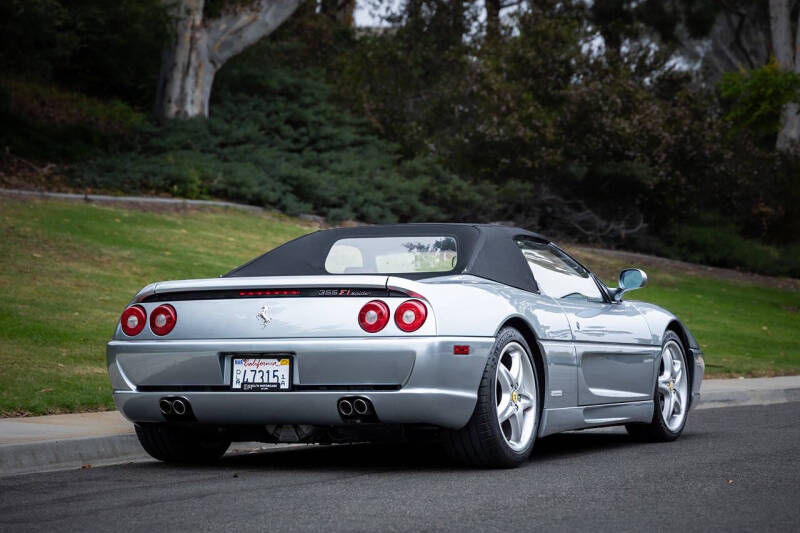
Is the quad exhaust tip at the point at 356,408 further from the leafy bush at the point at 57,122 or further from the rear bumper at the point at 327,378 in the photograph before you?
the leafy bush at the point at 57,122

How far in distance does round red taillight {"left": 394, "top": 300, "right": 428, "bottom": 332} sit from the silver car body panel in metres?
0.03

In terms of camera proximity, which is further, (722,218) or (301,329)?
(722,218)

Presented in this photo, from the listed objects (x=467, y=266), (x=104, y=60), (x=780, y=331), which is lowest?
(x=780, y=331)

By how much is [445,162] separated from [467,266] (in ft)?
80.1

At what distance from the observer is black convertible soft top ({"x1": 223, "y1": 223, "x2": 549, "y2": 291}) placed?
22.7 feet

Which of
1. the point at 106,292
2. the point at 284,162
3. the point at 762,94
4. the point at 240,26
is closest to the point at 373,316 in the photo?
the point at 106,292

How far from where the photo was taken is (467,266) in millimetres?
6797

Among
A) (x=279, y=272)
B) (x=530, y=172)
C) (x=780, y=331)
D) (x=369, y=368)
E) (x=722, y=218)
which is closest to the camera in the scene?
(x=369, y=368)

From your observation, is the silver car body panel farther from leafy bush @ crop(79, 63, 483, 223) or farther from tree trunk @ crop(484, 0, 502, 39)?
tree trunk @ crop(484, 0, 502, 39)

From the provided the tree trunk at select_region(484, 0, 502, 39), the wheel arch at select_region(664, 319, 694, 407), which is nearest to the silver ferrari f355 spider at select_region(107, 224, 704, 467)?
the wheel arch at select_region(664, 319, 694, 407)

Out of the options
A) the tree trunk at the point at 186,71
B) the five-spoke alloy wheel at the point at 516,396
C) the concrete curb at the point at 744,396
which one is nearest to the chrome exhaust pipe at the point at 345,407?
the five-spoke alloy wheel at the point at 516,396

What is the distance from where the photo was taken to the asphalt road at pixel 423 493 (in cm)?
490

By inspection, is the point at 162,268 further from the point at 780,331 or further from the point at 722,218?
the point at 722,218

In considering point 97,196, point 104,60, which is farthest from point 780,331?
point 104,60
